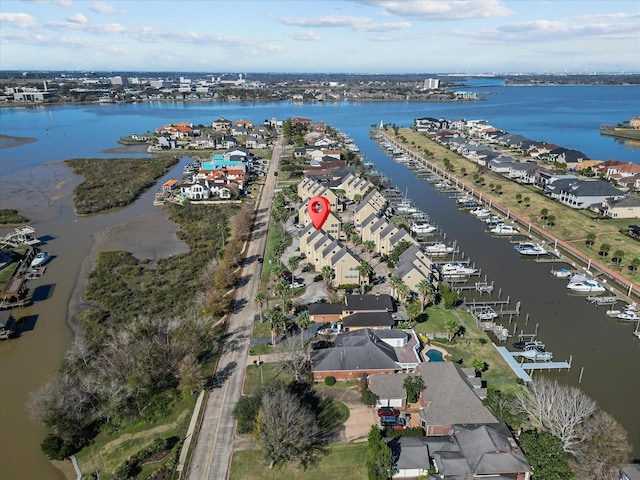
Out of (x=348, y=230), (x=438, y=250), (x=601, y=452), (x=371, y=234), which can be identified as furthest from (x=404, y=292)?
(x=601, y=452)

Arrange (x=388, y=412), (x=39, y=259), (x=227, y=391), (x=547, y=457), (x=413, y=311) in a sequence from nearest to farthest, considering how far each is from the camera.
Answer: (x=547, y=457) < (x=388, y=412) < (x=227, y=391) < (x=413, y=311) < (x=39, y=259)

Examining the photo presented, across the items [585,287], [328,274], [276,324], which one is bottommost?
[585,287]

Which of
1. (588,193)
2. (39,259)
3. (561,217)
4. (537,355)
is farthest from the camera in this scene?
(588,193)

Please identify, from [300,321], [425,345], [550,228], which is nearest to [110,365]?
[300,321]

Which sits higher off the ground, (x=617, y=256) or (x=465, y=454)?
(x=617, y=256)

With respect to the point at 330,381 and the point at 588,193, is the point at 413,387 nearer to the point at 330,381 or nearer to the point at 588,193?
the point at 330,381

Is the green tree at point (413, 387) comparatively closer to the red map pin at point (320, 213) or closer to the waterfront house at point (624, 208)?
the red map pin at point (320, 213)

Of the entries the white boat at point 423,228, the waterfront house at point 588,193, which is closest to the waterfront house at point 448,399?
the white boat at point 423,228
